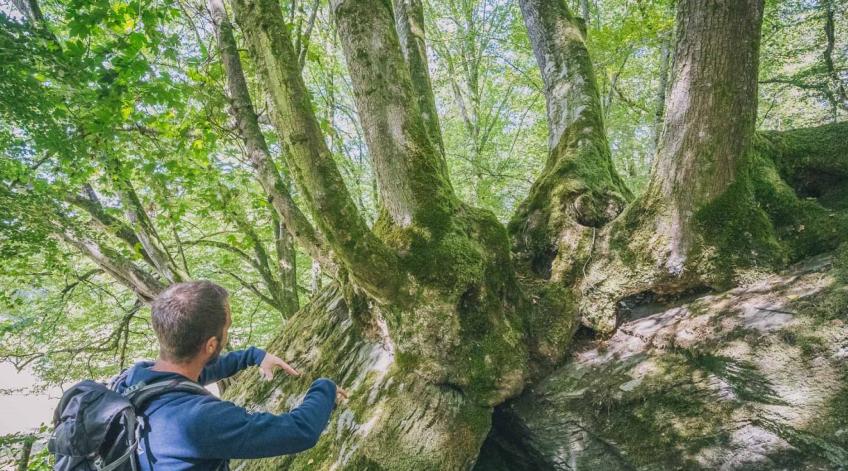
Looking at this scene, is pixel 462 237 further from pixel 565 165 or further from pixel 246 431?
pixel 246 431

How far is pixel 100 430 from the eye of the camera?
152cm

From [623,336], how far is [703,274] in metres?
0.76

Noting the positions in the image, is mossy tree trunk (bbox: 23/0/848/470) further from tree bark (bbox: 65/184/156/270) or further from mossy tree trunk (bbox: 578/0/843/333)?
tree bark (bbox: 65/184/156/270)

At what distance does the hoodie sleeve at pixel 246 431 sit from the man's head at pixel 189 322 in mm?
314

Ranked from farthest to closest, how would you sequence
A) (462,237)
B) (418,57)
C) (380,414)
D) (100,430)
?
(418,57) < (462,237) < (380,414) < (100,430)

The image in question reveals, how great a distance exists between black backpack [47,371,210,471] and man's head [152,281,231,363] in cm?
22

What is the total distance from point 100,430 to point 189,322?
0.48 metres

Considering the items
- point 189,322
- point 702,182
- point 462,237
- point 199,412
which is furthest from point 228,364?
point 702,182

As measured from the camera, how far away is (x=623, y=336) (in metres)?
3.31

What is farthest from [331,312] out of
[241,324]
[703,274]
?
[241,324]

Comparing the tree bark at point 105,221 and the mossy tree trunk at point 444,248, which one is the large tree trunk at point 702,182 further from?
the tree bark at point 105,221

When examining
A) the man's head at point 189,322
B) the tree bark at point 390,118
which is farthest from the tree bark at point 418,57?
the man's head at point 189,322

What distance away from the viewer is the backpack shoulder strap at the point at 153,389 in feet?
5.29

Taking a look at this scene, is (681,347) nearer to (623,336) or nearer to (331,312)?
(623,336)
